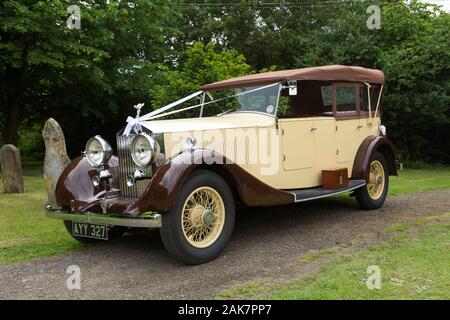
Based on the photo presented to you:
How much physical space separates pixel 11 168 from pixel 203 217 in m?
6.39

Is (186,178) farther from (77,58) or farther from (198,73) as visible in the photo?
(77,58)

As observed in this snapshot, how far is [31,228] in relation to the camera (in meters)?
6.83

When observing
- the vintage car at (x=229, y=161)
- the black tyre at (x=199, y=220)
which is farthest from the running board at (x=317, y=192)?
the black tyre at (x=199, y=220)

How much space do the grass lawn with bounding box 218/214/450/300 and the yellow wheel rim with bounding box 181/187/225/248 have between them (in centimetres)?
89

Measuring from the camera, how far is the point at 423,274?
4.37 meters

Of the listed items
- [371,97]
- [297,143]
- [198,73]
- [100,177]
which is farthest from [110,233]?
[198,73]

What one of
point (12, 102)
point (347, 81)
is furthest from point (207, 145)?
point (12, 102)

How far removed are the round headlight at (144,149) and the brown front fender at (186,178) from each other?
21 centimetres

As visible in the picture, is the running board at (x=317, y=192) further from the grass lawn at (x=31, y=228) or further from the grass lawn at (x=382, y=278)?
the grass lawn at (x=31, y=228)

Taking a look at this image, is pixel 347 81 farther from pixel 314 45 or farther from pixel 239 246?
pixel 314 45

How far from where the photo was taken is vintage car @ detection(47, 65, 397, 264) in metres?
4.86

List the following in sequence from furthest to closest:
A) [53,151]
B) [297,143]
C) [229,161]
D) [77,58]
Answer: [77,58], [53,151], [297,143], [229,161]

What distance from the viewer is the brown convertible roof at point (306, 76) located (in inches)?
256
